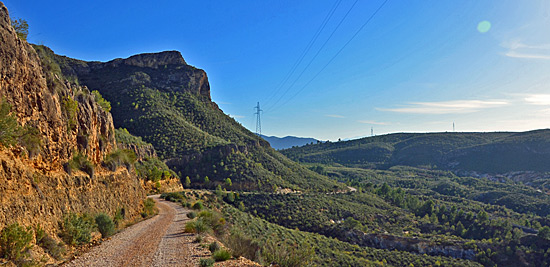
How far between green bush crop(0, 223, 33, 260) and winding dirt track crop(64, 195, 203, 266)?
60.2 inches

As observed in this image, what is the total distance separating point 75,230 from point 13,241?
352cm

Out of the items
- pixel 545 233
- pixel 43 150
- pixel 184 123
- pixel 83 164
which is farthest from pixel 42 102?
pixel 545 233

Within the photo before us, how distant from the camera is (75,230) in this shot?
1126 centimetres

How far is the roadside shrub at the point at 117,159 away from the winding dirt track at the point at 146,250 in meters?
4.55

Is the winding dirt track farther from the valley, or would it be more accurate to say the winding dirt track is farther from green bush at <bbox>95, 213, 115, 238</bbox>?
green bush at <bbox>95, 213, 115, 238</bbox>

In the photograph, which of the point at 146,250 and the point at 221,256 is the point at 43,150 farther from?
the point at 221,256

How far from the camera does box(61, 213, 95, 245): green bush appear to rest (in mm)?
10873

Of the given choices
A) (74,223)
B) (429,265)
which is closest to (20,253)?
(74,223)

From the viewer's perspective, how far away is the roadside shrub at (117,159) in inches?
727

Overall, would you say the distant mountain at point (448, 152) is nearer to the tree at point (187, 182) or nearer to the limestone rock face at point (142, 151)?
the tree at point (187, 182)

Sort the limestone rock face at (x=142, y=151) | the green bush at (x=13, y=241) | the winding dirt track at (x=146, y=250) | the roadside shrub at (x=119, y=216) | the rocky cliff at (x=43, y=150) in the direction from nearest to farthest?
the green bush at (x=13, y=241), the rocky cliff at (x=43, y=150), the winding dirt track at (x=146, y=250), the roadside shrub at (x=119, y=216), the limestone rock face at (x=142, y=151)

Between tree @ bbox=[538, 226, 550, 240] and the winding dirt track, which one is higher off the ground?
the winding dirt track

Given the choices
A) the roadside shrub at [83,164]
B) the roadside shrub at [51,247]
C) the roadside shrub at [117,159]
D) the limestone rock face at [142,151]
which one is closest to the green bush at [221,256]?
the roadside shrub at [51,247]

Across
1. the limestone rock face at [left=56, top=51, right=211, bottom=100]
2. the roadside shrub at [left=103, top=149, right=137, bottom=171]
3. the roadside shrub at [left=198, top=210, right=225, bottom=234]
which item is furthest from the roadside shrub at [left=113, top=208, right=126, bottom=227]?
the limestone rock face at [left=56, top=51, right=211, bottom=100]
